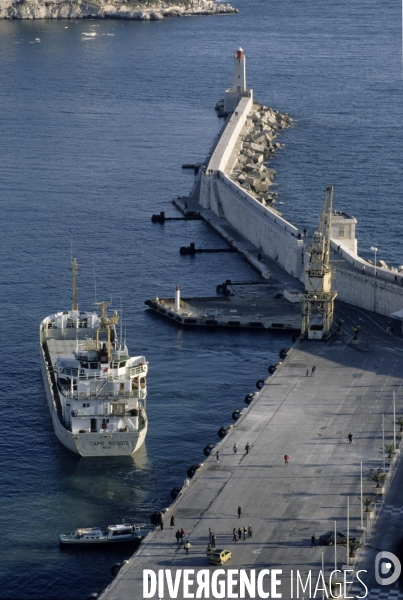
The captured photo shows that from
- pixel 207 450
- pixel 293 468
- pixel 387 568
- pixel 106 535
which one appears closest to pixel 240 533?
pixel 387 568

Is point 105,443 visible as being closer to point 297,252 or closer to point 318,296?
point 318,296

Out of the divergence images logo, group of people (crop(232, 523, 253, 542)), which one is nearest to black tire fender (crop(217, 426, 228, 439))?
group of people (crop(232, 523, 253, 542))

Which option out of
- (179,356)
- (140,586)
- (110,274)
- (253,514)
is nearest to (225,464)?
(253,514)

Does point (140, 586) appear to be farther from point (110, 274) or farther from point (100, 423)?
point (110, 274)

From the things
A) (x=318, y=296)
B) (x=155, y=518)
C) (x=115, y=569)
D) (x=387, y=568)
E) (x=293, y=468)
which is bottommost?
(x=115, y=569)

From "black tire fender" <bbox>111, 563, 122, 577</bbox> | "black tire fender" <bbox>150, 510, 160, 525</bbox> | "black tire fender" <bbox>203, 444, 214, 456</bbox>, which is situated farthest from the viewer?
"black tire fender" <bbox>203, 444, 214, 456</bbox>

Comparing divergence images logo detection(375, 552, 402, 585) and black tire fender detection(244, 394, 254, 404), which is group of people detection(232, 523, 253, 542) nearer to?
divergence images logo detection(375, 552, 402, 585)

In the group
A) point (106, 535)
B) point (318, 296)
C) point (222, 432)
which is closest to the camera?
point (106, 535)

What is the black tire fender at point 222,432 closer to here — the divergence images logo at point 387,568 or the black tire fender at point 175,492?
the black tire fender at point 175,492
